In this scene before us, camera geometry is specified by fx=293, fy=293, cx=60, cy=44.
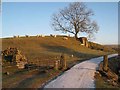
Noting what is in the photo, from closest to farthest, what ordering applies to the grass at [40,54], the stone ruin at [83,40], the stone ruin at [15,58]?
the grass at [40,54], the stone ruin at [15,58], the stone ruin at [83,40]

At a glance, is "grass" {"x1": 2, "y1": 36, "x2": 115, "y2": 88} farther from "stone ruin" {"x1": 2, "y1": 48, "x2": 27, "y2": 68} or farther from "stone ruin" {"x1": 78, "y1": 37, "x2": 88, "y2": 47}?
"stone ruin" {"x1": 78, "y1": 37, "x2": 88, "y2": 47}

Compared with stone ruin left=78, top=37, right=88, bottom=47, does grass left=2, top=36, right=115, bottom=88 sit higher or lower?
lower

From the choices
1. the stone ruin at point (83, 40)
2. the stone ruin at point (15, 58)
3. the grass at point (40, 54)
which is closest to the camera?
the grass at point (40, 54)

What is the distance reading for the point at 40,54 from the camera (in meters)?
51.4

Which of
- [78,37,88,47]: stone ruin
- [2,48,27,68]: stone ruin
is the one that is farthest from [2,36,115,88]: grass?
[78,37,88,47]: stone ruin

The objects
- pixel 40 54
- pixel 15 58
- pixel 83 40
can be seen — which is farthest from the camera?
pixel 83 40

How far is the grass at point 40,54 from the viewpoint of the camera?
25.3 meters

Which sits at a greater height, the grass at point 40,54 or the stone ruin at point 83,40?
the stone ruin at point 83,40

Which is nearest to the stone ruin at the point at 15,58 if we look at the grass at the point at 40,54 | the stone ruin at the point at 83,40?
the grass at the point at 40,54

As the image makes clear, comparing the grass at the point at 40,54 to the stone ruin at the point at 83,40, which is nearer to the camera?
the grass at the point at 40,54

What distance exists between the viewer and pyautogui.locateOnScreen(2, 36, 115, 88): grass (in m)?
25.3

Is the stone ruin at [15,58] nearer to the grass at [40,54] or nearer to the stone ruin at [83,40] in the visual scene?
the grass at [40,54]

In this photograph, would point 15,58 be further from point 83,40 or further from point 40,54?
point 83,40

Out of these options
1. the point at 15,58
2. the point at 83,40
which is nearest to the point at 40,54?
the point at 15,58
